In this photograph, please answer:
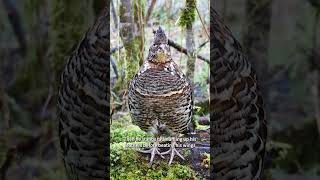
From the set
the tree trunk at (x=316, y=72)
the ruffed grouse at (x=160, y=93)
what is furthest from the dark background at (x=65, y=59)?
the ruffed grouse at (x=160, y=93)

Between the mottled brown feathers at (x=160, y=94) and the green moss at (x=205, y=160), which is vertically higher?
the mottled brown feathers at (x=160, y=94)

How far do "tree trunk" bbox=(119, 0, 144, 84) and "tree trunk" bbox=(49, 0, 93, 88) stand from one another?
27 centimetres

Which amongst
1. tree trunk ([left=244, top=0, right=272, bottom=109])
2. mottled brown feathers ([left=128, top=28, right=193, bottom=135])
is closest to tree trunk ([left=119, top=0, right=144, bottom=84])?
mottled brown feathers ([left=128, top=28, right=193, bottom=135])

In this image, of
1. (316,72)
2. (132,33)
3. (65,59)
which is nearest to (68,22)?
(65,59)

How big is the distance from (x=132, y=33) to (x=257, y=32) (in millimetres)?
438

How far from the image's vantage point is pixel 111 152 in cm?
137

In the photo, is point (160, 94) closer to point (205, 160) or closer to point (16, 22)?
point (205, 160)

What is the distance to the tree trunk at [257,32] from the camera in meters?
1.54

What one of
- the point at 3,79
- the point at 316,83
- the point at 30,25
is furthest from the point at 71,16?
the point at 316,83

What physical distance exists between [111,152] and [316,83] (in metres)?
0.70

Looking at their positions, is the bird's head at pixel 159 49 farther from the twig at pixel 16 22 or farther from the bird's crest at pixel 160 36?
the twig at pixel 16 22

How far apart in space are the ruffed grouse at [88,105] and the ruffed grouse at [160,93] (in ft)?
0.32

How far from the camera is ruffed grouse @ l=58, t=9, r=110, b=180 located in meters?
1.38

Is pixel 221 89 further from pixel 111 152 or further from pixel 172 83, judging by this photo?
pixel 111 152
